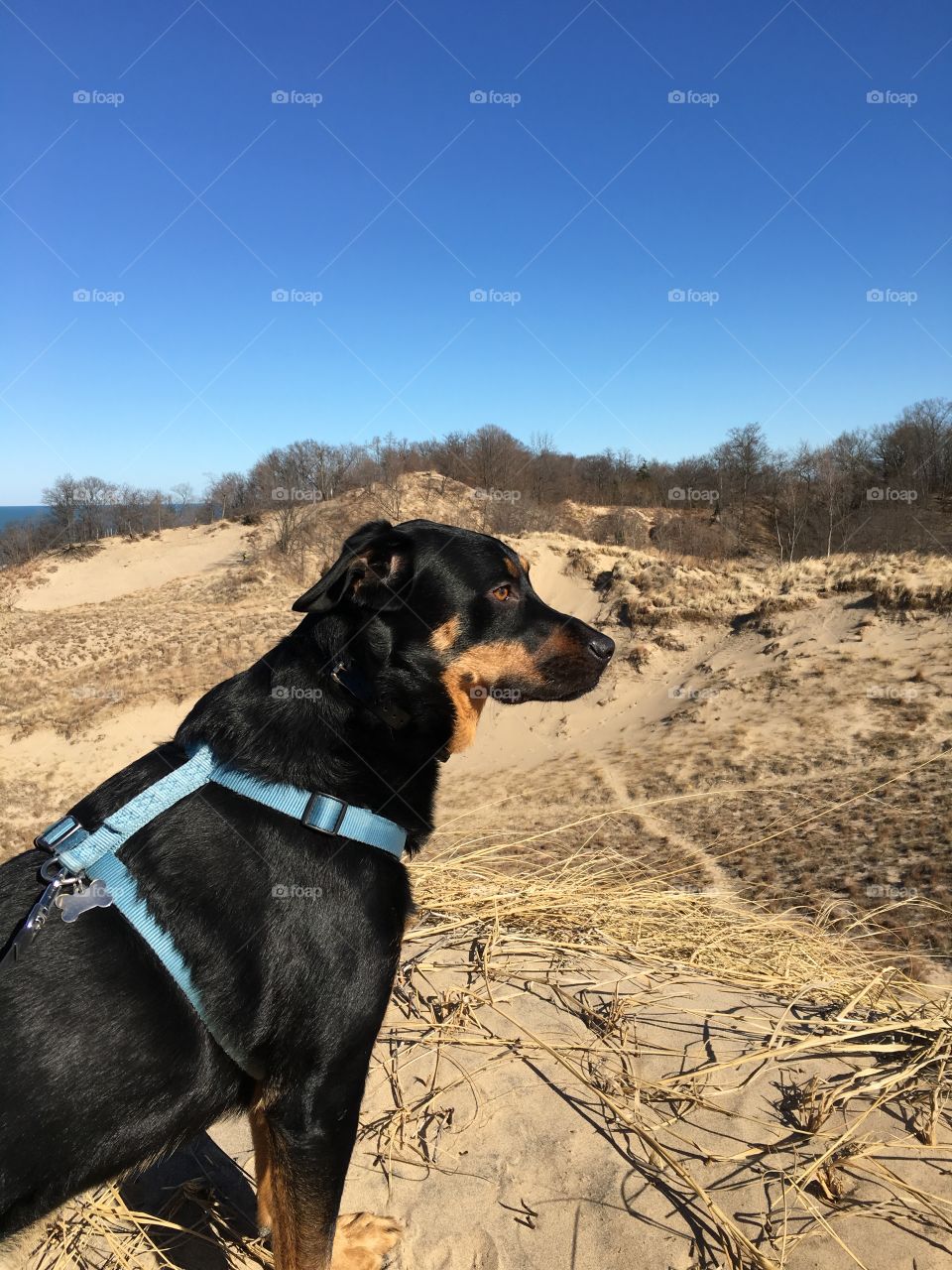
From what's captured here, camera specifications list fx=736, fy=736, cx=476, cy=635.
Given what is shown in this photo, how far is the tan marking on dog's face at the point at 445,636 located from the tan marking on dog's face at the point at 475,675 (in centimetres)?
6

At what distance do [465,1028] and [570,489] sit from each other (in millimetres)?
50957

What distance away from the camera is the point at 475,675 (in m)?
2.86

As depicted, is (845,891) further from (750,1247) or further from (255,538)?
(255,538)

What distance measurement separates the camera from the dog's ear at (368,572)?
2490 mm

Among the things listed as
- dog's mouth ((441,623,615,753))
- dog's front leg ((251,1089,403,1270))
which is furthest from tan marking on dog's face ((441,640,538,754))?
dog's front leg ((251,1089,403,1270))

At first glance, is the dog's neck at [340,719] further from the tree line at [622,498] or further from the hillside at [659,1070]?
the tree line at [622,498]

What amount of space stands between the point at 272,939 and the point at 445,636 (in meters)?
1.20

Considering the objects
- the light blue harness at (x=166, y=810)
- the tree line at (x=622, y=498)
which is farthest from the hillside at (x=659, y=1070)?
the tree line at (x=622, y=498)

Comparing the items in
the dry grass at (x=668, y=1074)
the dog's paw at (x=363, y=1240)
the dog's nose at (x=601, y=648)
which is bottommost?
the dog's paw at (x=363, y=1240)

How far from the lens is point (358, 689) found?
2.45m

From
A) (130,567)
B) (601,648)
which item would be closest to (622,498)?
(130,567)

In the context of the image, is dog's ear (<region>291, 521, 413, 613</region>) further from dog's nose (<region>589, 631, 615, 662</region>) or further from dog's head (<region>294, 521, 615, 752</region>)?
dog's nose (<region>589, 631, 615, 662</region>)

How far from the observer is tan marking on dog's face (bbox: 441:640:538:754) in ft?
9.04

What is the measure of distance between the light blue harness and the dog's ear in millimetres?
583
